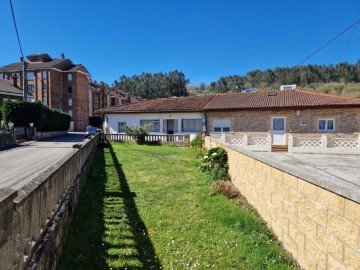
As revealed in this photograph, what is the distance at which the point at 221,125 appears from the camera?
1019 inches

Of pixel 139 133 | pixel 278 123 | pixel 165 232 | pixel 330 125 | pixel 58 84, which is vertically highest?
pixel 58 84

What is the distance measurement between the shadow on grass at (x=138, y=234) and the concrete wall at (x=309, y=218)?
6.22ft

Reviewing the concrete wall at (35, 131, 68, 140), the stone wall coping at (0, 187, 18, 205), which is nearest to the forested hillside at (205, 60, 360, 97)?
the concrete wall at (35, 131, 68, 140)

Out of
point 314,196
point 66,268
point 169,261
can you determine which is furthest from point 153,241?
point 314,196

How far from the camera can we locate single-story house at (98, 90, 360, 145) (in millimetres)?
22844

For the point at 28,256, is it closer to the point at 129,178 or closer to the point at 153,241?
the point at 153,241

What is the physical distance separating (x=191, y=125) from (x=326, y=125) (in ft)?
37.1

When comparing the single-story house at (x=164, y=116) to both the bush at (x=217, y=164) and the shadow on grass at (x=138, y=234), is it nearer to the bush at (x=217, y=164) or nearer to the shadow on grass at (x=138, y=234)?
the bush at (x=217, y=164)

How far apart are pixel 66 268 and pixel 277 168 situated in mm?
3389

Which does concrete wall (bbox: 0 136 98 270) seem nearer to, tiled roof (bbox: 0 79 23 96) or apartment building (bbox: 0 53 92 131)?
tiled roof (bbox: 0 79 23 96)

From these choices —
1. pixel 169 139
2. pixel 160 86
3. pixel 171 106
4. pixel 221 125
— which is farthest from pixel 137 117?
pixel 160 86

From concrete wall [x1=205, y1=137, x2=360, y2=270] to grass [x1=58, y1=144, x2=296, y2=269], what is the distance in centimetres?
29

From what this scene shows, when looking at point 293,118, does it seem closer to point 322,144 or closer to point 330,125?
point 330,125

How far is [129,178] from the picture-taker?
9.71 m
